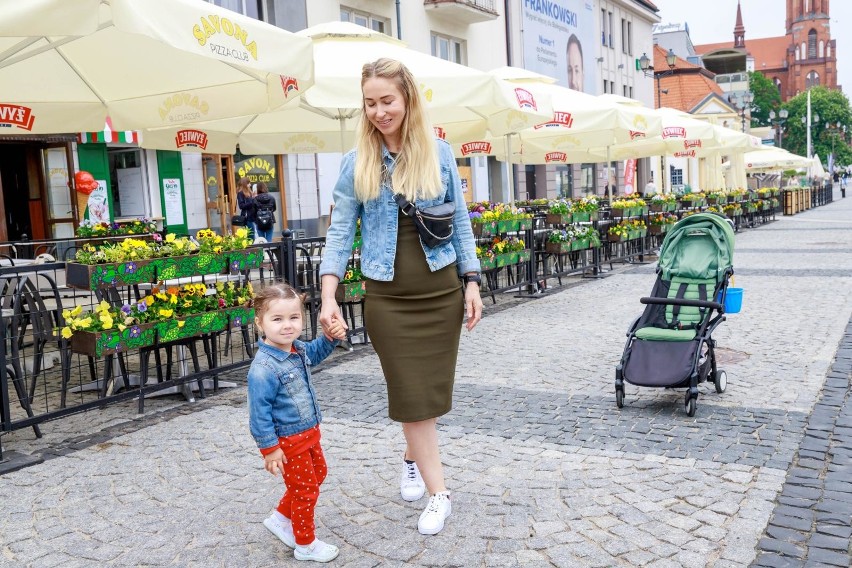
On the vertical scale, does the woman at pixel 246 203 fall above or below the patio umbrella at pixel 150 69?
below

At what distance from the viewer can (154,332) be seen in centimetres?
602

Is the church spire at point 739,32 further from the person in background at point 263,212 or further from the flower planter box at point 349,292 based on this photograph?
the flower planter box at point 349,292

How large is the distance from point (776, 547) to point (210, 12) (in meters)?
4.68

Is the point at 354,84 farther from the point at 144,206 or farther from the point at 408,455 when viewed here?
the point at 144,206

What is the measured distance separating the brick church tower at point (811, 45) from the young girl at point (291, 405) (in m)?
143

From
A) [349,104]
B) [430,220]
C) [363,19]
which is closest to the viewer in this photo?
[430,220]

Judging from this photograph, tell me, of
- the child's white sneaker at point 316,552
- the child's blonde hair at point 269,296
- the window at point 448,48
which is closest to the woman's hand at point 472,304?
the child's blonde hair at point 269,296

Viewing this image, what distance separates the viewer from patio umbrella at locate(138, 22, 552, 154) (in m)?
8.00

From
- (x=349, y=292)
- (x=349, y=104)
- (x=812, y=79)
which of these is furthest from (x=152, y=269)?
(x=812, y=79)

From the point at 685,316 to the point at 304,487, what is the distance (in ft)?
12.2

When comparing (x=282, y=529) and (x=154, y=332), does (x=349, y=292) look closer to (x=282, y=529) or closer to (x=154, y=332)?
(x=154, y=332)

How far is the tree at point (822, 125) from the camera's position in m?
92.2

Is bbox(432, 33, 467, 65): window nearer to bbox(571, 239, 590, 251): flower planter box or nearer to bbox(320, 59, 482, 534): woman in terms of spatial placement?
bbox(571, 239, 590, 251): flower planter box

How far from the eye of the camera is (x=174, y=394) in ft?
22.1
